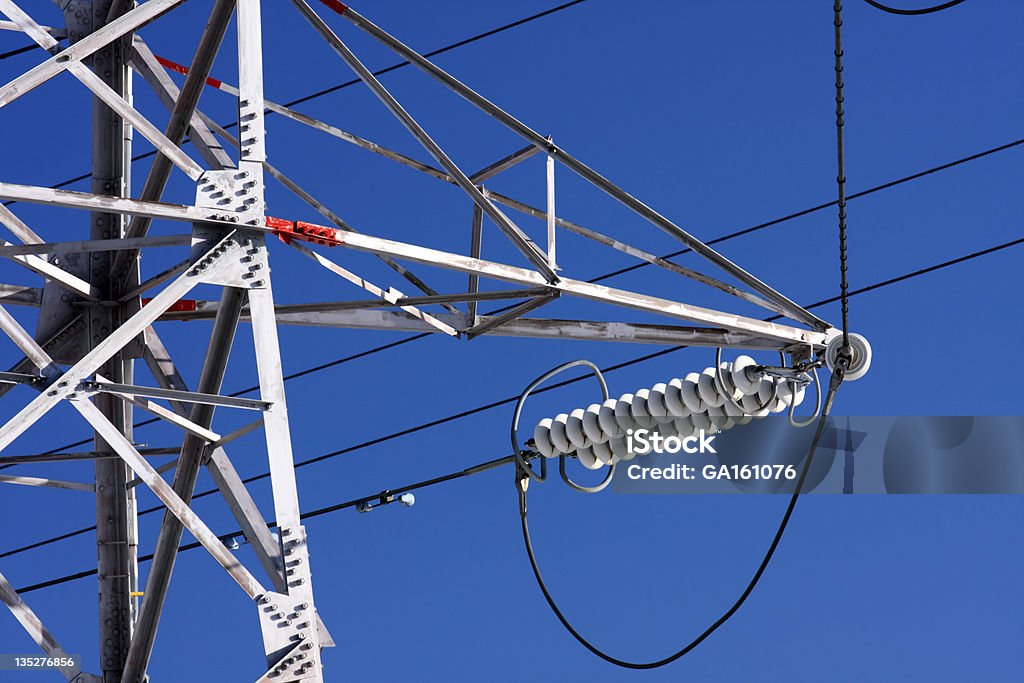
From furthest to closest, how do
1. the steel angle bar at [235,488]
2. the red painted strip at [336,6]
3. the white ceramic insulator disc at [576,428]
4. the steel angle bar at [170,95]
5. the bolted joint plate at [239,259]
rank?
the white ceramic insulator disc at [576,428], the steel angle bar at [170,95], the red painted strip at [336,6], the steel angle bar at [235,488], the bolted joint plate at [239,259]

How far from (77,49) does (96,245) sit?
53.9 inches

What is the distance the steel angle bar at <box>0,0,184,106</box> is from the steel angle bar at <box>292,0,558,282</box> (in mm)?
1027

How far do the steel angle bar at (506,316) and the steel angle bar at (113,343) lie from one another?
8.86ft

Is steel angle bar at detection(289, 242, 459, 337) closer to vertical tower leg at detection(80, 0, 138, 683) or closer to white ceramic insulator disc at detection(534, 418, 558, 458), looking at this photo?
white ceramic insulator disc at detection(534, 418, 558, 458)

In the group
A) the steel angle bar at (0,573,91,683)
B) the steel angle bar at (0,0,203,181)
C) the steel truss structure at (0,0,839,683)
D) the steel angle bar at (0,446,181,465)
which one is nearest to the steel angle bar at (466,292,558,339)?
the steel truss structure at (0,0,839,683)

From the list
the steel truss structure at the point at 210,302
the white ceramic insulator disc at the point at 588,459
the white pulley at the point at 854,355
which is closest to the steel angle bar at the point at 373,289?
the steel truss structure at the point at 210,302

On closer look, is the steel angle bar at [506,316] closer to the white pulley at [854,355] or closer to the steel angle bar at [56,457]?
the white pulley at [854,355]

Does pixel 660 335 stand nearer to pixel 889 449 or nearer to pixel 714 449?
pixel 714 449

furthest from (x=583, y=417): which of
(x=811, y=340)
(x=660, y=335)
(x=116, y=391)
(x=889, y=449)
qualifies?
(x=116, y=391)

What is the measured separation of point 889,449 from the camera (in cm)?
1288

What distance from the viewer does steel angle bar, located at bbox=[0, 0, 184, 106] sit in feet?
31.7

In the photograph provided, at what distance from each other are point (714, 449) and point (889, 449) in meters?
1.52

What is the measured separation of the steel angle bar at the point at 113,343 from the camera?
941 cm

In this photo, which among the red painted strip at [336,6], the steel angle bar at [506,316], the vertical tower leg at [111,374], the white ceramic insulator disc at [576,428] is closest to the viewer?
the red painted strip at [336,6]
